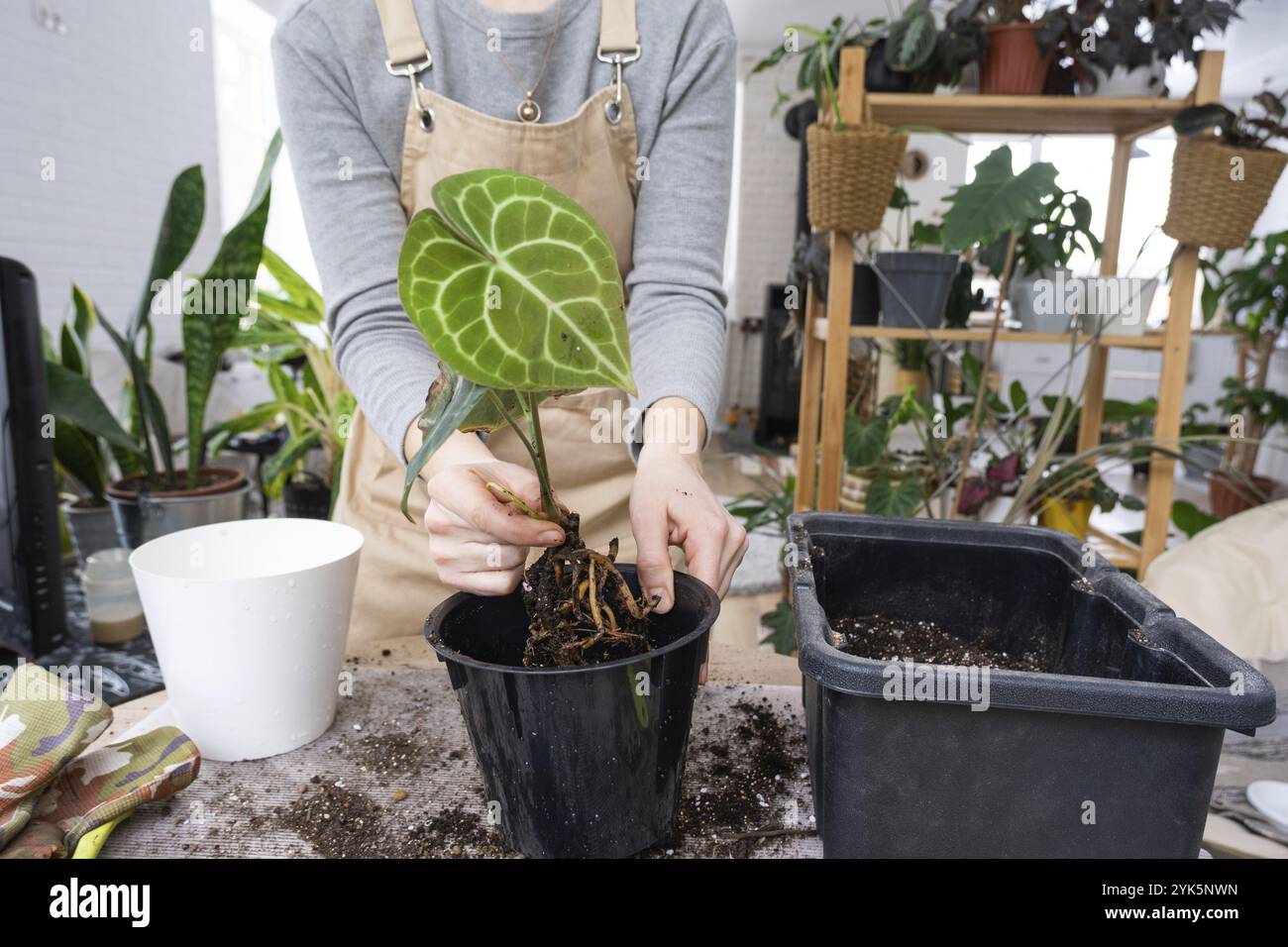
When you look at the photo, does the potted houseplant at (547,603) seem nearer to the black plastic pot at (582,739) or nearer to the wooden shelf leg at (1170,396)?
the black plastic pot at (582,739)

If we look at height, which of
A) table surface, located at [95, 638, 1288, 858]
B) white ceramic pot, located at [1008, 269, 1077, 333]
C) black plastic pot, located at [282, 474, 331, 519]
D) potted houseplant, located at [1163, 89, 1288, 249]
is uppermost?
potted houseplant, located at [1163, 89, 1288, 249]

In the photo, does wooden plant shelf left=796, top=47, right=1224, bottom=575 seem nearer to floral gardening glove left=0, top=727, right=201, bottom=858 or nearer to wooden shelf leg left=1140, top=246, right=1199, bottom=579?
wooden shelf leg left=1140, top=246, right=1199, bottom=579

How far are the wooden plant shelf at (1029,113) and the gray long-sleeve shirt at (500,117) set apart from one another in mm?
1098

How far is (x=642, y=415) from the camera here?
32.6 inches

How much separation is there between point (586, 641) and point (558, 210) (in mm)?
263

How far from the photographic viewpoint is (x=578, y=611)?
1.82 ft

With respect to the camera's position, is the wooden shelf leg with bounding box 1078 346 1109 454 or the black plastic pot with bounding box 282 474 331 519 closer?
the wooden shelf leg with bounding box 1078 346 1109 454

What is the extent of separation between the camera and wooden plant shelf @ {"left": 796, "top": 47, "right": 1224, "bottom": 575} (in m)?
1.83

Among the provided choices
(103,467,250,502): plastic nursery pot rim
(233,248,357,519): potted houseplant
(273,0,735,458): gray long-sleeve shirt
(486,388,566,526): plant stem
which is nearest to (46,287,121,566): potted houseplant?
(103,467,250,502): plastic nursery pot rim

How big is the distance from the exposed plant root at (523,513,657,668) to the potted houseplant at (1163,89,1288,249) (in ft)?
5.60

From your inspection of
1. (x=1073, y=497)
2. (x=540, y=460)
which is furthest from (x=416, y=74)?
(x=1073, y=497)
